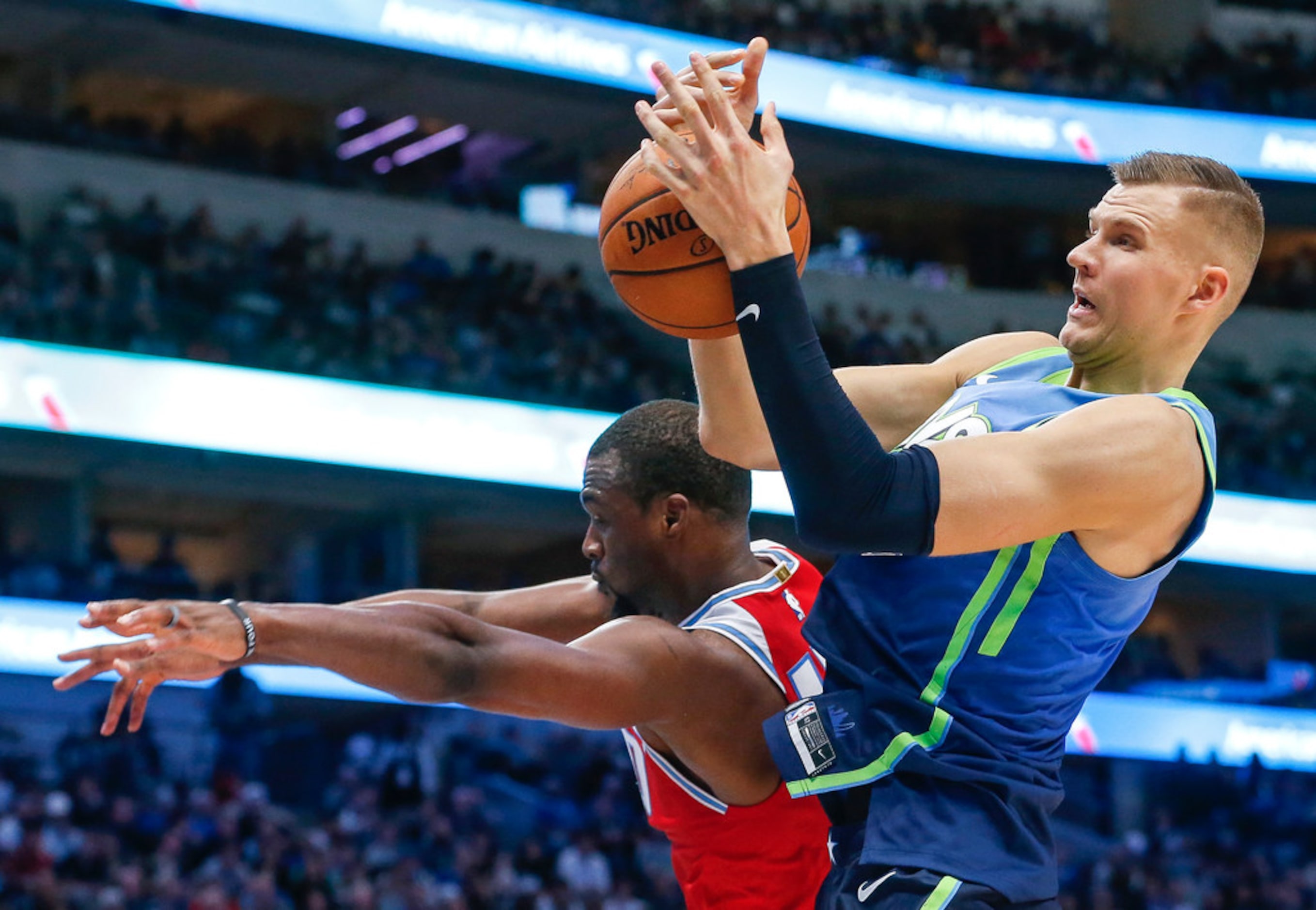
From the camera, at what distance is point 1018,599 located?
109 inches

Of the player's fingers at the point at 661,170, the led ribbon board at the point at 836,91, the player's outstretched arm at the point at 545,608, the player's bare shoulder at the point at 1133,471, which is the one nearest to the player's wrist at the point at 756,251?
the player's fingers at the point at 661,170

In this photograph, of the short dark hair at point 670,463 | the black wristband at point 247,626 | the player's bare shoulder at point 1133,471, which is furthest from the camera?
the short dark hair at point 670,463

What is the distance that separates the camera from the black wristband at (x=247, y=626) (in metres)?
2.44

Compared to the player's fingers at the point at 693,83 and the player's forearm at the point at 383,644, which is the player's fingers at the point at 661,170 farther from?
the player's forearm at the point at 383,644

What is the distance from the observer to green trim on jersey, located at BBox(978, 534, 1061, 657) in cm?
275

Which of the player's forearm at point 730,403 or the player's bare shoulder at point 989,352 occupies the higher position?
the player's bare shoulder at point 989,352

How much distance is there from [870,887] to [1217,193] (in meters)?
1.42

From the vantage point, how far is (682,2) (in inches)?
849

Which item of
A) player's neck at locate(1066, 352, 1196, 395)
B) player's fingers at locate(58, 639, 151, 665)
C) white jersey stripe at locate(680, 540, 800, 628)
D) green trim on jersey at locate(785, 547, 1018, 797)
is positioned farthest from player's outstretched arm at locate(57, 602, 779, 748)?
player's neck at locate(1066, 352, 1196, 395)

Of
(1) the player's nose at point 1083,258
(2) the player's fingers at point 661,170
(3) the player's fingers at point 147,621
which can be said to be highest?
(2) the player's fingers at point 661,170

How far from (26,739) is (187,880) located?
387cm

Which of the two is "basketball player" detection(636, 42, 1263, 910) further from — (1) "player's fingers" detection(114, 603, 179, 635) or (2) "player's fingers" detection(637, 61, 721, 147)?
(1) "player's fingers" detection(114, 603, 179, 635)

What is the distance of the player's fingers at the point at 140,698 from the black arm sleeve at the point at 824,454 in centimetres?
100

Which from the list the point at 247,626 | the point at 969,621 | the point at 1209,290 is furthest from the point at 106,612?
the point at 1209,290
